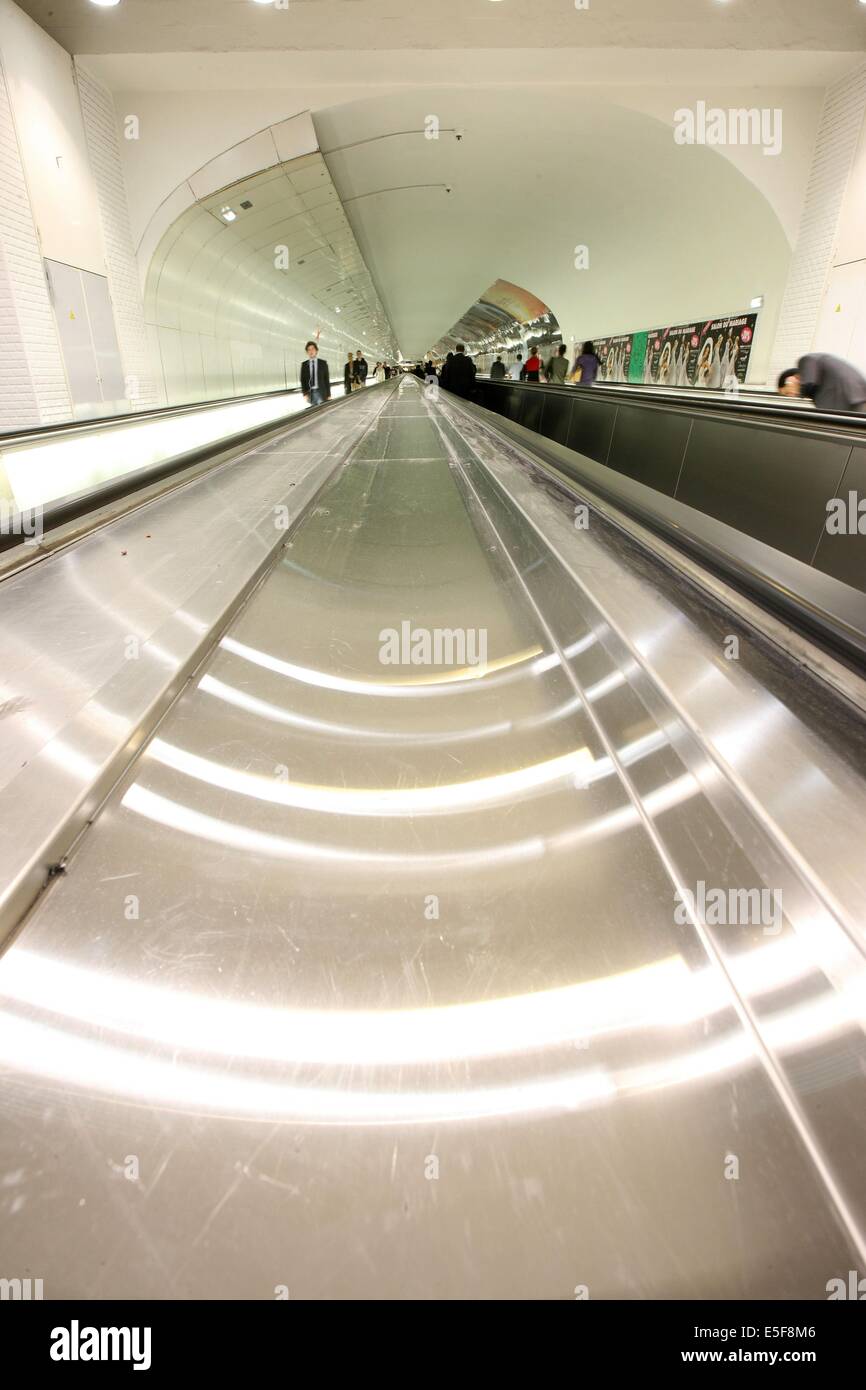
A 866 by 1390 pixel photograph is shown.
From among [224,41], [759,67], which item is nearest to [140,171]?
[224,41]

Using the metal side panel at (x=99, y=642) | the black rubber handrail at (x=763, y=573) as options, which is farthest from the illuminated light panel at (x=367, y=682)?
the black rubber handrail at (x=763, y=573)

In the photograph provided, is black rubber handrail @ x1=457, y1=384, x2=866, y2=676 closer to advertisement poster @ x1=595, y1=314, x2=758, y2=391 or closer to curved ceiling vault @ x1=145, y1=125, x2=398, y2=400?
advertisement poster @ x1=595, y1=314, x2=758, y2=391

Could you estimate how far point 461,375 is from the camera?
48.4 ft

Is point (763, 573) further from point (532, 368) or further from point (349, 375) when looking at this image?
point (349, 375)

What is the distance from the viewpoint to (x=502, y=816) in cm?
120

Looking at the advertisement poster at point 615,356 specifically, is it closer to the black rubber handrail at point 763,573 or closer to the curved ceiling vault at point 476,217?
the curved ceiling vault at point 476,217

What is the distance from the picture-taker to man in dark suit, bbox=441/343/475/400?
1459 cm

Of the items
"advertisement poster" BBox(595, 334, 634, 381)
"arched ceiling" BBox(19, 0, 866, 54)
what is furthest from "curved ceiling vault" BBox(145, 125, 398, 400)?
"advertisement poster" BBox(595, 334, 634, 381)

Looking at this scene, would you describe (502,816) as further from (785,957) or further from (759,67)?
(759,67)

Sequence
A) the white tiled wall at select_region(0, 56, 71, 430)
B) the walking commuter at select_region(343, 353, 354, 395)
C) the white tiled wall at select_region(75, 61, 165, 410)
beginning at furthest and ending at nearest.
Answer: the walking commuter at select_region(343, 353, 354, 395)
the white tiled wall at select_region(75, 61, 165, 410)
the white tiled wall at select_region(0, 56, 71, 430)

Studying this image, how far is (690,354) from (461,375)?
5.29 m

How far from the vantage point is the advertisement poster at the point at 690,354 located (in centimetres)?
1195
